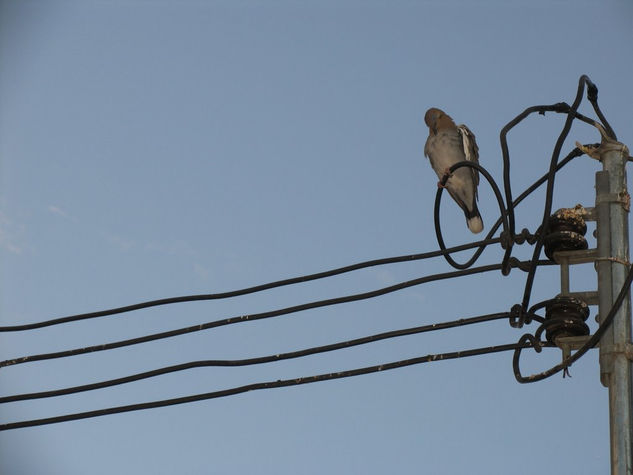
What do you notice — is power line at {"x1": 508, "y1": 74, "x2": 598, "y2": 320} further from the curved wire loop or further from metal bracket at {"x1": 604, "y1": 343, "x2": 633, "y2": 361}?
metal bracket at {"x1": 604, "y1": 343, "x2": 633, "y2": 361}

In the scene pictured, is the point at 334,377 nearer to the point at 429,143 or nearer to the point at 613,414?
the point at 613,414

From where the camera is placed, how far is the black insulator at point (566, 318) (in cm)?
427

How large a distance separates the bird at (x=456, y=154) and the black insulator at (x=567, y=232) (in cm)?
409

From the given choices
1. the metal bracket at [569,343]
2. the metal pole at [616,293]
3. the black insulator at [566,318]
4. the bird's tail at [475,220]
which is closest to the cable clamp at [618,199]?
the metal pole at [616,293]

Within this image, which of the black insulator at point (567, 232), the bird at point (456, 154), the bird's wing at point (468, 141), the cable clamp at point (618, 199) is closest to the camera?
the cable clamp at point (618, 199)

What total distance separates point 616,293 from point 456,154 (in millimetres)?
5306

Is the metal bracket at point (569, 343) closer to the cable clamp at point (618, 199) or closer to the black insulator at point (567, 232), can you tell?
the black insulator at point (567, 232)

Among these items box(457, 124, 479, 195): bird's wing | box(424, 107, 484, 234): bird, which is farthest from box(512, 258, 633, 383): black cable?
box(457, 124, 479, 195): bird's wing

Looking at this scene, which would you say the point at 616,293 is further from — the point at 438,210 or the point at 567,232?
the point at 438,210

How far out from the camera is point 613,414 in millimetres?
3820

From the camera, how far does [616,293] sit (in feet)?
13.3

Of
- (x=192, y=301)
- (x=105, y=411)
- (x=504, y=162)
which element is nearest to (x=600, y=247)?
(x=504, y=162)

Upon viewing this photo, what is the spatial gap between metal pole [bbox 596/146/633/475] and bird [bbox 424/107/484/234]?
14.0 feet

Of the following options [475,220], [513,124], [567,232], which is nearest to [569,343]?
[567,232]
